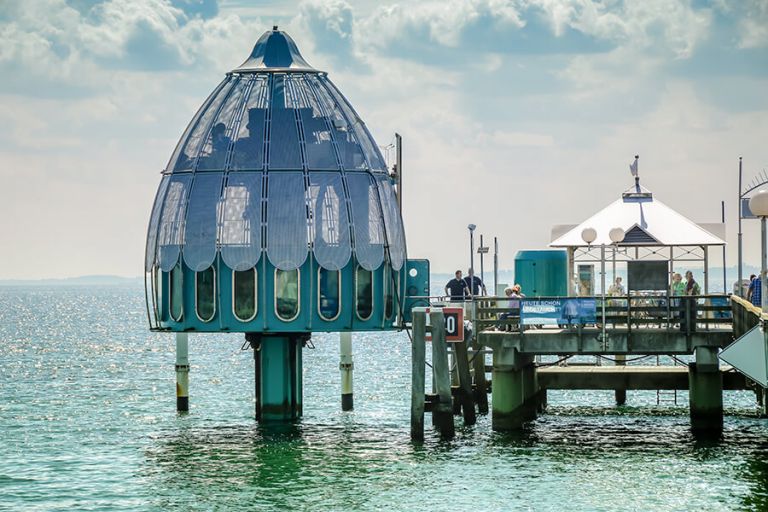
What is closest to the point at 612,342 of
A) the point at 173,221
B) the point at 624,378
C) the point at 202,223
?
the point at 624,378

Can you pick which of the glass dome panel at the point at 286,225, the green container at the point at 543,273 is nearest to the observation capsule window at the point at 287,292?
the glass dome panel at the point at 286,225

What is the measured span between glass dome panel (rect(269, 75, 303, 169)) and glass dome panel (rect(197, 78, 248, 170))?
105cm

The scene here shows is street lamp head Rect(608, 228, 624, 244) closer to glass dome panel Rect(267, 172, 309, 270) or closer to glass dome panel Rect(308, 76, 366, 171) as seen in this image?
glass dome panel Rect(308, 76, 366, 171)

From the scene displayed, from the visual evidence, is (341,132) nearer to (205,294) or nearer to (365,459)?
(205,294)

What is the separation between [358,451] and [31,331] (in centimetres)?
10787

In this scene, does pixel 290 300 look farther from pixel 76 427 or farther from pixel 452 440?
pixel 76 427

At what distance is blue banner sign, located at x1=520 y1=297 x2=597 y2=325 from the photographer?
129ft

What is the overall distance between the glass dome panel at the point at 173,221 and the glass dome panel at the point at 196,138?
33cm

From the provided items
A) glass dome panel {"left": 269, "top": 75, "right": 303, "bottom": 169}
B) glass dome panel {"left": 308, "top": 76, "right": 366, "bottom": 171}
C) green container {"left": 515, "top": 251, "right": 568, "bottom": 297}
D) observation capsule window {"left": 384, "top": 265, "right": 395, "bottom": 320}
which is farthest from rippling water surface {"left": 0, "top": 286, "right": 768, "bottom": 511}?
glass dome panel {"left": 308, "top": 76, "right": 366, "bottom": 171}

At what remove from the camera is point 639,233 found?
43.8 m

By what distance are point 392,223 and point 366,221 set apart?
1.44m

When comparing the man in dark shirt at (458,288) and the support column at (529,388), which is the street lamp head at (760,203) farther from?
the man in dark shirt at (458,288)

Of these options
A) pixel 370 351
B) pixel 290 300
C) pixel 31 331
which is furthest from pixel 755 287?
pixel 31 331

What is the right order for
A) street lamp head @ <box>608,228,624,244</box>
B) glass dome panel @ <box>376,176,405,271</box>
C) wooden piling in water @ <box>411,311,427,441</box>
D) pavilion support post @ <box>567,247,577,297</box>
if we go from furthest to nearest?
pavilion support post @ <box>567,247,577,297</box>, glass dome panel @ <box>376,176,405,271</box>, street lamp head @ <box>608,228,624,244</box>, wooden piling in water @ <box>411,311,427,441</box>
